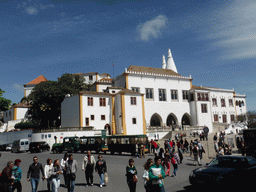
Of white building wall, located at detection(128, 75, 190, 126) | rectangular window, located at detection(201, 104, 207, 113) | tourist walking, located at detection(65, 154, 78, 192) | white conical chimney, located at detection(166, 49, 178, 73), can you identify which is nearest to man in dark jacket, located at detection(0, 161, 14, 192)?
tourist walking, located at detection(65, 154, 78, 192)

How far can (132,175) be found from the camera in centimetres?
765

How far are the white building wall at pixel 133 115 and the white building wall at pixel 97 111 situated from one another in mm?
3241

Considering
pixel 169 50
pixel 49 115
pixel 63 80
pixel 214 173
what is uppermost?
pixel 169 50

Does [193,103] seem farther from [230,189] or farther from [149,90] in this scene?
[230,189]

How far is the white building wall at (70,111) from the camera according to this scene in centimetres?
4006

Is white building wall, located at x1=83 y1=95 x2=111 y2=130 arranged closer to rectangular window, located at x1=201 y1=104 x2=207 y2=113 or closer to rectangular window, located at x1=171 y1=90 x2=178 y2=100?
rectangular window, located at x1=171 y1=90 x2=178 y2=100

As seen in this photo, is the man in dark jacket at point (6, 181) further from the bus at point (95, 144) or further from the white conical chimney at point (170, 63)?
the white conical chimney at point (170, 63)

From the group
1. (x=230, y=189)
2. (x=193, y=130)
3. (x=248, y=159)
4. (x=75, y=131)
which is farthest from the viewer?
(x=193, y=130)

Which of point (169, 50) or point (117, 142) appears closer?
point (117, 142)

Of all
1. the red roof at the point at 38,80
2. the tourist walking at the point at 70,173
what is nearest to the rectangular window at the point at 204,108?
the tourist walking at the point at 70,173

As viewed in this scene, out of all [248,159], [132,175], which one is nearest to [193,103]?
[248,159]

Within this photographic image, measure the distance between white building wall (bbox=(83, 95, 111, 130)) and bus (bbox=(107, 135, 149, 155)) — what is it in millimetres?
14099

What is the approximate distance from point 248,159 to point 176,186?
10.5 ft

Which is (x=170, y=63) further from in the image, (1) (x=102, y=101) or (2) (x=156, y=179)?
(2) (x=156, y=179)
